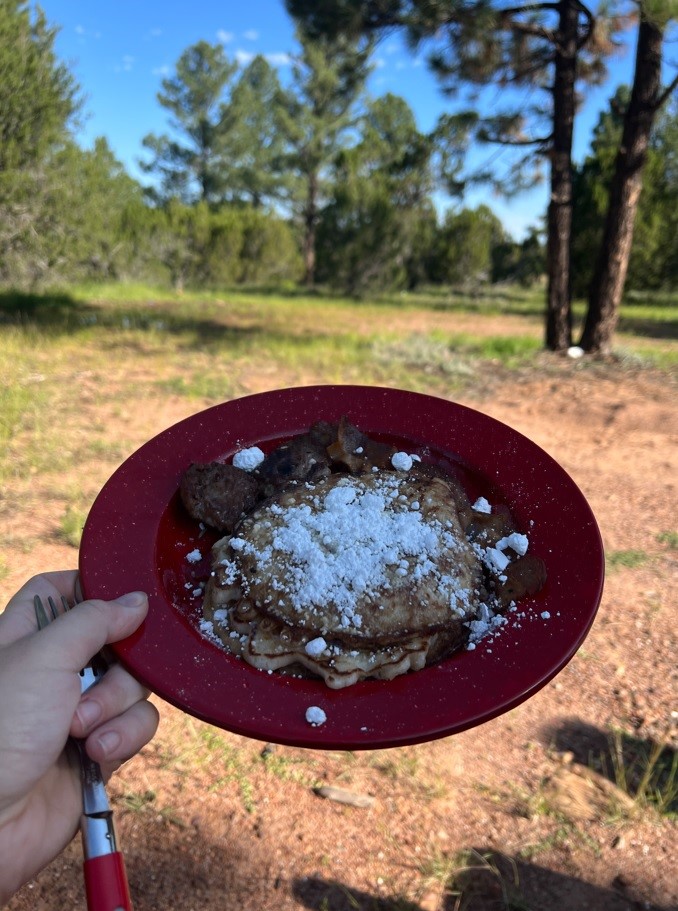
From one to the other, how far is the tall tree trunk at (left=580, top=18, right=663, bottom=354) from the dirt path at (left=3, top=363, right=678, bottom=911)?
5.74 metres

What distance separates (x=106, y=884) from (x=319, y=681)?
17.4 inches

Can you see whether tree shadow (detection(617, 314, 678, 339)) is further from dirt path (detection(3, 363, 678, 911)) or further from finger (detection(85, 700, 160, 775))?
finger (detection(85, 700, 160, 775))

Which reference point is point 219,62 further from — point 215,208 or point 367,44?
point 367,44

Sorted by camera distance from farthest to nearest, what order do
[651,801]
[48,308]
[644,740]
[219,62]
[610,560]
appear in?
[219,62] < [48,308] < [610,560] < [644,740] < [651,801]

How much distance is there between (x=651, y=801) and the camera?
232 cm

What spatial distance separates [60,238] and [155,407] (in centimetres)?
780

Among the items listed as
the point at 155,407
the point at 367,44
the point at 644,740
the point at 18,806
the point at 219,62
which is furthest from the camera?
the point at 219,62

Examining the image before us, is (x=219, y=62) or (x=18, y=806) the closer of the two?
(x=18, y=806)

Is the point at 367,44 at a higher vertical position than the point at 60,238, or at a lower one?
higher

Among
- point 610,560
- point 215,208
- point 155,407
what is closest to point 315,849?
point 610,560

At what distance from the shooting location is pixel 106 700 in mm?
1235

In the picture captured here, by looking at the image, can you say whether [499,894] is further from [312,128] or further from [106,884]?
[312,128]

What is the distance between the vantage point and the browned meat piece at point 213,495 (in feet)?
4.71

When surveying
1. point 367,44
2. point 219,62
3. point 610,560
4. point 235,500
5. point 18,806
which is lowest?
point 610,560
